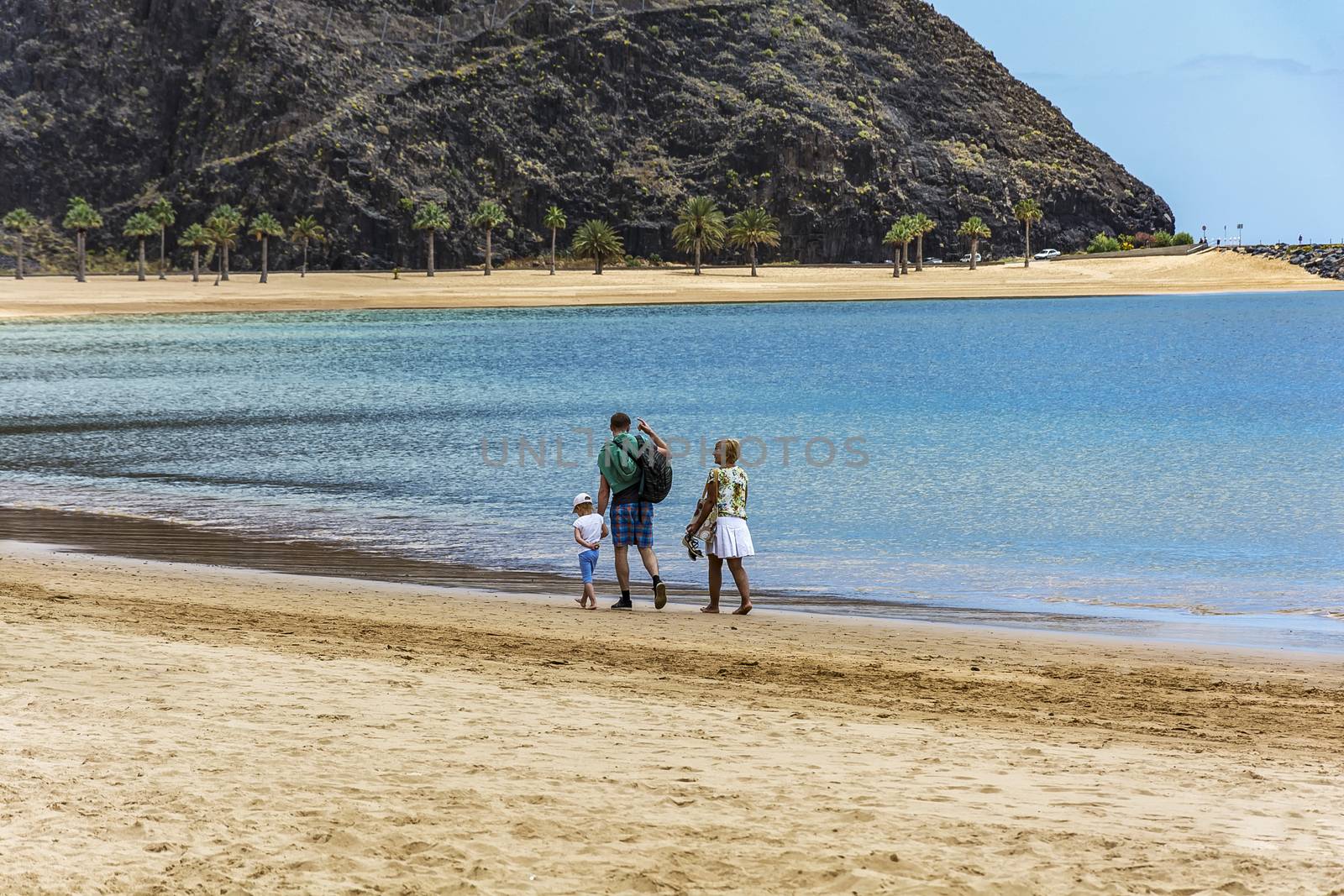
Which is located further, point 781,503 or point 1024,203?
point 1024,203

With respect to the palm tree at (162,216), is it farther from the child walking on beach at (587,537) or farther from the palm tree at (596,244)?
the child walking on beach at (587,537)

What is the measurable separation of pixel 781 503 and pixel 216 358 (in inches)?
1752

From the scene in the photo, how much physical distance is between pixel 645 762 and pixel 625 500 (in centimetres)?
603

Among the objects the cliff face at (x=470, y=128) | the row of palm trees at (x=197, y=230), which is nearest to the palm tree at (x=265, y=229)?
the row of palm trees at (x=197, y=230)

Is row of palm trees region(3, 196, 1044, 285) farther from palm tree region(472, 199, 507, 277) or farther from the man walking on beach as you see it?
the man walking on beach

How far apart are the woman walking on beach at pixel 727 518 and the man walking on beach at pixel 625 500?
52 cm

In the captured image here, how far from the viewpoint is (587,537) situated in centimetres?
1356

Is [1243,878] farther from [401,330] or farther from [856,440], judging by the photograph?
[401,330]

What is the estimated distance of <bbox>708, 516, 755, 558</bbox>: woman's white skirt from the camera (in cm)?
1360

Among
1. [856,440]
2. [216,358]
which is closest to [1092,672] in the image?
[856,440]

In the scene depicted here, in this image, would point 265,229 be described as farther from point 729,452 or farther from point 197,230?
point 729,452

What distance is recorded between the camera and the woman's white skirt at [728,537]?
13602 mm

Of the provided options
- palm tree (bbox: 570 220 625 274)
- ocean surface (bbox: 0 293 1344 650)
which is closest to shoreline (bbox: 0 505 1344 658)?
ocean surface (bbox: 0 293 1344 650)

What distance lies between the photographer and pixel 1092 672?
10.7 meters
